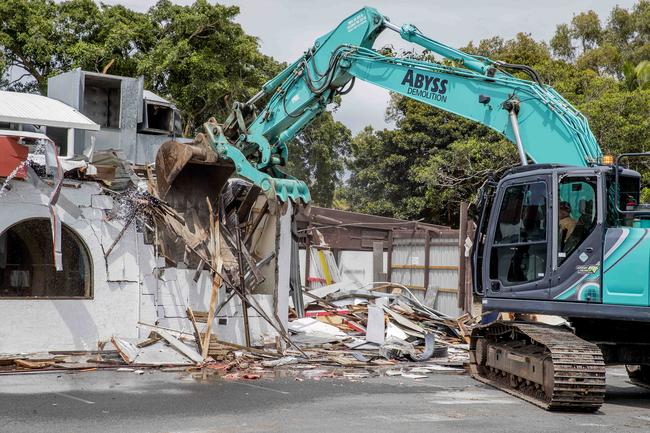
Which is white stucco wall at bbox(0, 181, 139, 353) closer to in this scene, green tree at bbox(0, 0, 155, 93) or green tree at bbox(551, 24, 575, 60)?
green tree at bbox(0, 0, 155, 93)

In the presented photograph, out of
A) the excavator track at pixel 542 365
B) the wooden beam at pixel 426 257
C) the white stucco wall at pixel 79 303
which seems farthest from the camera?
the wooden beam at pixel 426 257

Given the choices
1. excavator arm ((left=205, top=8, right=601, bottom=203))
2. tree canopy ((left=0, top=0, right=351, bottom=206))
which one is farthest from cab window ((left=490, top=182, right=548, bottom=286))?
tree canopy ((left=0, top=0, right=351, bottom=206))

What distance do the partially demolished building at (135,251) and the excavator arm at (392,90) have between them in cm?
68

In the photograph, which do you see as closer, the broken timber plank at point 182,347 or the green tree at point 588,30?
the broken timber plank at point 182,347

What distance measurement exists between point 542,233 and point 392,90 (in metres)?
3.81

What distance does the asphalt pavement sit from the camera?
30.3ft

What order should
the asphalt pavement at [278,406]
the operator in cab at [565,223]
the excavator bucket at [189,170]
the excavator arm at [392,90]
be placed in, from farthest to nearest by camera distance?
the excavator bucket at [189,170] < the excavator arm at [392,90] < the operator in cab at [565,223] < the asphalt pavement at [278,406]

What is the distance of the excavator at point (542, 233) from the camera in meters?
10.8

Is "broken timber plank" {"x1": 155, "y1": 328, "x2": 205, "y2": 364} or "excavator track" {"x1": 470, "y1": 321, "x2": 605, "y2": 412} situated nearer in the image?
"excavator track" {"x1": 470, "y1": 321, "x2": 605, "y2": 412}

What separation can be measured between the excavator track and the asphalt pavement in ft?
0.68

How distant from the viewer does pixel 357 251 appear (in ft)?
88.6

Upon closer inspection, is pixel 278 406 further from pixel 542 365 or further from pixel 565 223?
pixel 565 223

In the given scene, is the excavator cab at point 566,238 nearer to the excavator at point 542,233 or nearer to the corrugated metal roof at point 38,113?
the excavator at point 542,233

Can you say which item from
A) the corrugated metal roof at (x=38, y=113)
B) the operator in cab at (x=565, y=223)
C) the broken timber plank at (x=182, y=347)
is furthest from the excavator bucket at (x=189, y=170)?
the operator in cab at (x=565, y=223)
